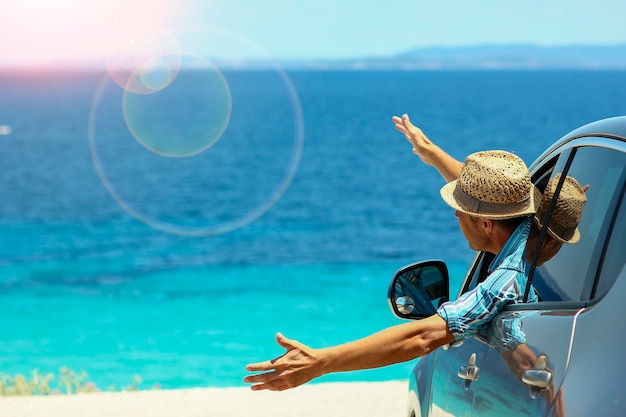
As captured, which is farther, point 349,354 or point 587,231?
point 587,231

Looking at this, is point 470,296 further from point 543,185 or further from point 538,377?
point 543,185

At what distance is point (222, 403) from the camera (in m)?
7.85

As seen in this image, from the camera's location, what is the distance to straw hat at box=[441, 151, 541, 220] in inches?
110

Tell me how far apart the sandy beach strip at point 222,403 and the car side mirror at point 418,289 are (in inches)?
161

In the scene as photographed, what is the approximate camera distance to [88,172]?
59.7 m

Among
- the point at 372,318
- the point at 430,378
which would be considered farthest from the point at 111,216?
the point at 430,378

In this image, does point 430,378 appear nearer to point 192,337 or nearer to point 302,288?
point 192,337

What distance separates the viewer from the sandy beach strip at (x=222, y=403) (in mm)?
7375

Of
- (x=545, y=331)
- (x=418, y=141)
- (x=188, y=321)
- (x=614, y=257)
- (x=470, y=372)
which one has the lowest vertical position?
(x=188, y=321)

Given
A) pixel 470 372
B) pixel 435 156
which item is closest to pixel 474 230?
pixel 470 372

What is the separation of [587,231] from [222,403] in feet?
18.1

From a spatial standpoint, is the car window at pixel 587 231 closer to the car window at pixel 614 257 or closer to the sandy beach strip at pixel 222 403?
the car window at pixel 614 257

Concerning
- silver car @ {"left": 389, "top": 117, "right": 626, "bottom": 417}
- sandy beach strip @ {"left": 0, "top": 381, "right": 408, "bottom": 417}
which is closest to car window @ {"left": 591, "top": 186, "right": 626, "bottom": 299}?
silver car @ {"left": 389, "top": 117, "right": 626, "bottom": 417}

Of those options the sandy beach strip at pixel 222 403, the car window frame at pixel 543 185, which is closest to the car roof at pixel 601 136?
the car window frame at pixel 543 185
